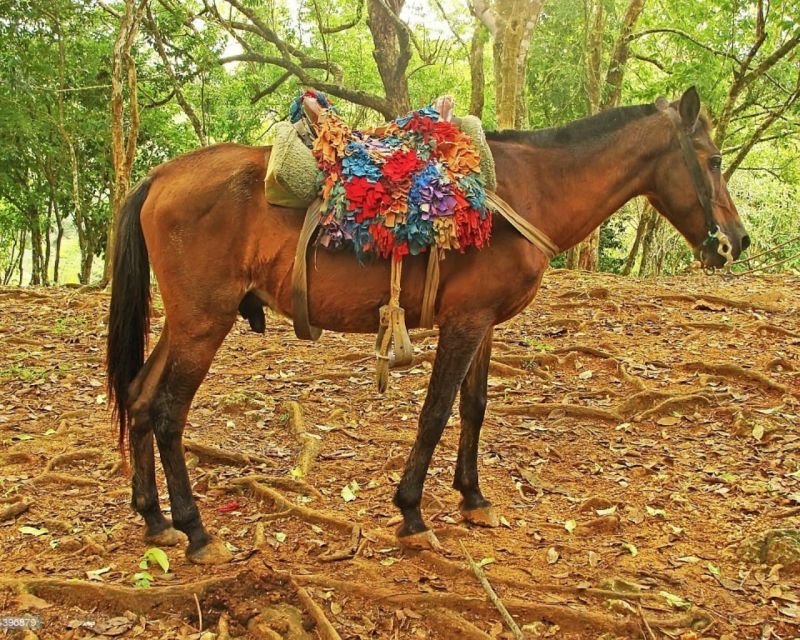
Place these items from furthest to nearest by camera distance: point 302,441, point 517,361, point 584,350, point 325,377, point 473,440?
point 584,350 < point 517,361 < point 325,377 < point 302,441 < point 473,440

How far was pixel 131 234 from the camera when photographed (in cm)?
383

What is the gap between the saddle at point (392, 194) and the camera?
11.5 ft

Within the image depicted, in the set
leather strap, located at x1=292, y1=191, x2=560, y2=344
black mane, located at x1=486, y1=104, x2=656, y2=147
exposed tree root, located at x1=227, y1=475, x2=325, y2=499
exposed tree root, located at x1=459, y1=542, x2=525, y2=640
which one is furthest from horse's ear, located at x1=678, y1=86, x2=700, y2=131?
exposed tree root, located at x1=227, y1=475, x2=325, y2=499

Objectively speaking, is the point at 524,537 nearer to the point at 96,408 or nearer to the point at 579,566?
the point at 579,566

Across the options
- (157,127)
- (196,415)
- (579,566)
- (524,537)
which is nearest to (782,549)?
(579,566)

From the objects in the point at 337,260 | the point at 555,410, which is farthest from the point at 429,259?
the point at 555,410

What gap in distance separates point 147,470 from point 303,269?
1468 millimetres

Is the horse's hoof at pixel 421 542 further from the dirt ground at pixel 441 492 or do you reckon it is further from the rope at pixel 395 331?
the rope at pixel 395 331

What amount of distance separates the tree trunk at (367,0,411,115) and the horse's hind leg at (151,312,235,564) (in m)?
8.35

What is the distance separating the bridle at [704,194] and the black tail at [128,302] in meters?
3.03

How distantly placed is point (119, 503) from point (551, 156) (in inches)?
136

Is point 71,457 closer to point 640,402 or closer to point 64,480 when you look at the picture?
point 64,480

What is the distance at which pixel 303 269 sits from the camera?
3.58 m

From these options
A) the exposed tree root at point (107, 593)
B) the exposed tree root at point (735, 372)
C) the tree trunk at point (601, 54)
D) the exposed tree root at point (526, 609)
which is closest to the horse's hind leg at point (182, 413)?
the exposed tree root at point (107, 593)
